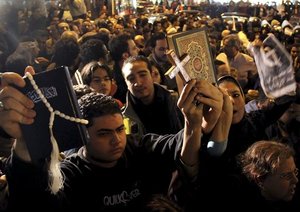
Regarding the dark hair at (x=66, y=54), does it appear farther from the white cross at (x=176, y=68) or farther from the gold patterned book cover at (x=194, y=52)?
the white cross at (x=176, y=68)

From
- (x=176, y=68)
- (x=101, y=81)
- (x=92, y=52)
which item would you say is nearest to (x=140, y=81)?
(x=101, y=81)

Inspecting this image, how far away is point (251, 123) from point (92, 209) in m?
1.34

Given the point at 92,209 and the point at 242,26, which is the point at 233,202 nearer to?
the point at 92,209

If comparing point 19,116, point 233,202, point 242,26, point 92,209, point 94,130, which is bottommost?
point 242,26

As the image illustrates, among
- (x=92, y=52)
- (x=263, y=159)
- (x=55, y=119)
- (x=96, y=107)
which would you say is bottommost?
(x=263, y=159)

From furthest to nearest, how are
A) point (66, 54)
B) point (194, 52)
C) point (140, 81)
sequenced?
point (66, 54) → point (140, 81) → point (194, 52)

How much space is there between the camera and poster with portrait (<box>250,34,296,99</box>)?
2377mm

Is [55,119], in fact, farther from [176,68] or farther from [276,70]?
[276,70]

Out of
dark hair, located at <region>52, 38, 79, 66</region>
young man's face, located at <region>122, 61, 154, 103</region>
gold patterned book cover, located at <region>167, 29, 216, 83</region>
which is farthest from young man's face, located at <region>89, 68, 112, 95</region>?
gold patterned book cover, located at <region>167, 29, 216, 83</region>

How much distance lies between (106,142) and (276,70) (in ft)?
3.43

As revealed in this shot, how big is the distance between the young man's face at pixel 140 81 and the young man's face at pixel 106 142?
105cm

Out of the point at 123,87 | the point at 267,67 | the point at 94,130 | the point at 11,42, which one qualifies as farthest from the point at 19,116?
the point at 11,42

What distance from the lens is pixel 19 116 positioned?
1467 millimetres

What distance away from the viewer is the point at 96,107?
199 centimetres
